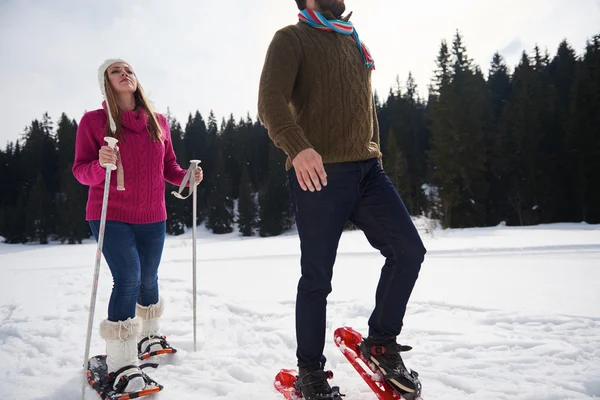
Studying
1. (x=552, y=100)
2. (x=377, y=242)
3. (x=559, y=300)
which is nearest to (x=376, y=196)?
(x=377, y=242)

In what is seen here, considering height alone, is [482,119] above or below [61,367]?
above

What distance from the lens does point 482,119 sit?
96.7 ft

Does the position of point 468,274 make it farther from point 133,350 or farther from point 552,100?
point 552,100

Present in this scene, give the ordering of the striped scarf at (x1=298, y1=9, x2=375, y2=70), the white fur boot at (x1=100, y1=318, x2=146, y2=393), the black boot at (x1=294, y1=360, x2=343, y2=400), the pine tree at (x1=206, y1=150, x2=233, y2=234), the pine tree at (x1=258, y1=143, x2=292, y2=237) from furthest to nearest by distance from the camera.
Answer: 1. the pine tree at (x1=206, y1=150, x2=233, y2=234)
2. the pine tree at (x1=258, y1=143, x2=292, y2=237)
3. the white fur boot at (x1=100, y1=318, x2=146, y2=393)
4. the striped scarf at (x1=298, y1=9, x2=375, y2=70)
5. the black boot at (x1=294, y1=360, x2=343, y2=400)

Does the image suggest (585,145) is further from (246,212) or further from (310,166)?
(246,212)

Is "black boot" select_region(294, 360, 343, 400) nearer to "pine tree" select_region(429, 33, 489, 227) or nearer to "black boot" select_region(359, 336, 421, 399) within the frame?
"black boot" select_region(359, 336, 421, 399)

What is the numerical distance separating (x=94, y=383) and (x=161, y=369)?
0.42 metres

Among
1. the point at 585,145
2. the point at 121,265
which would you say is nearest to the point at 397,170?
the point at 585,145

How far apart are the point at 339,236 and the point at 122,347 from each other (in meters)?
1.62

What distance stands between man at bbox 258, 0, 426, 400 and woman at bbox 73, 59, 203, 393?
117cm

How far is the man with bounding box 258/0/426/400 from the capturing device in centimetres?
187

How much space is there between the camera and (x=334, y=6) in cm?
214

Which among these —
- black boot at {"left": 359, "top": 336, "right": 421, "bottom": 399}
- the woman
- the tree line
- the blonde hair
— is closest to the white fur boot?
the woman

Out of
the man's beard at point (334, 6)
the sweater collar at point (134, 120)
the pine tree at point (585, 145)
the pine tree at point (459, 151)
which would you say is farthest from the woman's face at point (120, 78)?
the pine tree at point (585, 145)
